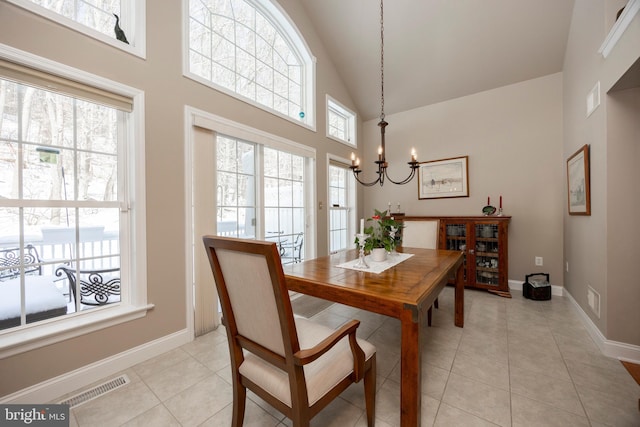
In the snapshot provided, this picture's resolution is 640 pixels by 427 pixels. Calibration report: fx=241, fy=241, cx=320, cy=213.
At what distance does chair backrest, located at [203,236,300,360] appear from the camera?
88 cm

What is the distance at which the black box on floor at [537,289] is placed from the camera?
3023mm

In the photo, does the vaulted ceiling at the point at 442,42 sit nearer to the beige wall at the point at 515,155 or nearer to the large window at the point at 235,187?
the beige wall at the point at 515,155

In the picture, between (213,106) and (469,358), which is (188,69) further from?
(469,358)

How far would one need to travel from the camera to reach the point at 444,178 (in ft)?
12.9

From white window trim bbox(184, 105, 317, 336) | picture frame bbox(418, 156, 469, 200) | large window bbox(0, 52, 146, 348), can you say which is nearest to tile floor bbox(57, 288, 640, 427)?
white window trim bbox(184, 105, 317, 336)

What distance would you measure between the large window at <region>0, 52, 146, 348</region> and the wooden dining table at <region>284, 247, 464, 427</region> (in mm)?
1440

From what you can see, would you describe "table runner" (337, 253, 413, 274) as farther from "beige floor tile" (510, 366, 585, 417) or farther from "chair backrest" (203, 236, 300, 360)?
"beige floor tile" (510, 366, 585, 417)

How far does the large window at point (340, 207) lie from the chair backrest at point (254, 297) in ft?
10.0

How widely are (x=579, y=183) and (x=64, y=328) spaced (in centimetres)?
455

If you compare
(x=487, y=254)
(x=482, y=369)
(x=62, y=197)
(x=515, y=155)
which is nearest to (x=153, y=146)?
(x=62, y=197)

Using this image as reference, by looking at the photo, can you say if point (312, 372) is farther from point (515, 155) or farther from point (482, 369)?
point (515, 155)

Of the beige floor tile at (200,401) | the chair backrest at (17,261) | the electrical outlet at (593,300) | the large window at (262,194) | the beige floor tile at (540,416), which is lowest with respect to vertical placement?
the beige floor tile at (200,401)

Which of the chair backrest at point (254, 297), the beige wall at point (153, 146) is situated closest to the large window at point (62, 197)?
the beige wall at point (153, 146)

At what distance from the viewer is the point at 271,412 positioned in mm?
1422
